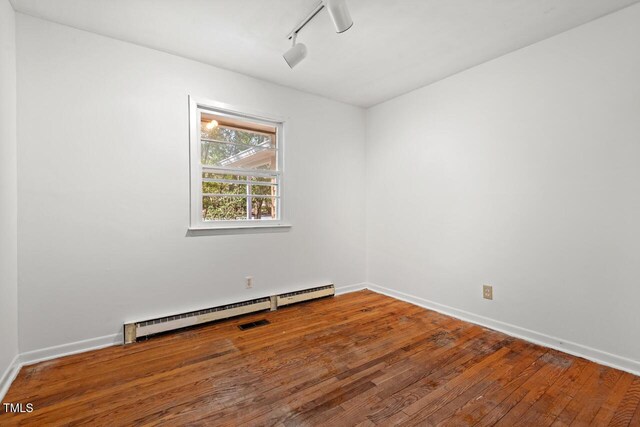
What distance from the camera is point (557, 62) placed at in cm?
241

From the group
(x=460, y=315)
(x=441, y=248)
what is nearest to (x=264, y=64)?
(x=441, y=248)

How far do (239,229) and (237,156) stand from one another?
30.7 inches

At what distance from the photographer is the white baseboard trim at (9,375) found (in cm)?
181

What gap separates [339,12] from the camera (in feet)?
5.93

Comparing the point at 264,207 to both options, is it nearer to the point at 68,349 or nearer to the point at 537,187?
the point at 68,349

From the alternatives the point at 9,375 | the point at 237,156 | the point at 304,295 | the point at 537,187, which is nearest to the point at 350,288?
the point at 304,295

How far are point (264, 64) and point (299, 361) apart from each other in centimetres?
268

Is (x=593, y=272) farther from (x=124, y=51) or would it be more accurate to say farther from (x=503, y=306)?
(x=124, y=51)

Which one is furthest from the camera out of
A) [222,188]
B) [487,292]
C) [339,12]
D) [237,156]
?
[237,156]

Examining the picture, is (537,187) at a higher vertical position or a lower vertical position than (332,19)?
lower

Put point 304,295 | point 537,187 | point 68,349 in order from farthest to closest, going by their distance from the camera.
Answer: point 304,295 → point 537,187 → point 68,349

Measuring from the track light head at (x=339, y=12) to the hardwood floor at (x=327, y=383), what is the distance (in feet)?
7.46

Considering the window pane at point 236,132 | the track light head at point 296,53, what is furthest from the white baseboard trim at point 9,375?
the track light head at point 296,53

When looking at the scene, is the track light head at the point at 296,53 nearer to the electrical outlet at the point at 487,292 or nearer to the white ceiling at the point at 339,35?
the white ceiling at the point at 339,35
